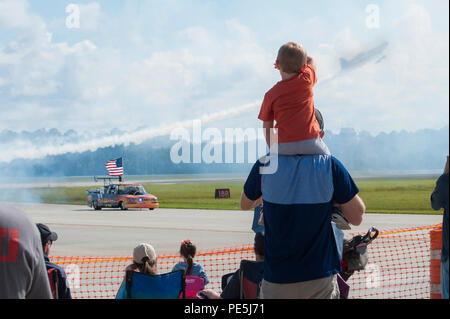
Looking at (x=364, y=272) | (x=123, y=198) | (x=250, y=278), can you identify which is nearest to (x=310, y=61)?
(x=250, y=278)

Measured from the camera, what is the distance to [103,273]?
11.9 m

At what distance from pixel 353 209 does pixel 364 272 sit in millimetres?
8508

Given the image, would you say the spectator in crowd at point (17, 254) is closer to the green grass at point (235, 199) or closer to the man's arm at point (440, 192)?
the man's arm at point (440, 192)

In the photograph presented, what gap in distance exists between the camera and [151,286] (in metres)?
5.28

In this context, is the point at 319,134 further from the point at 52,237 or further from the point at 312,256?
the point at 52,237

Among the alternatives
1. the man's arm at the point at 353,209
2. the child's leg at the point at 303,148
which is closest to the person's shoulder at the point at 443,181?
the man's arm at the point at 353,209

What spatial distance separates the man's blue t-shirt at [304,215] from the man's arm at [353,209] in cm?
3

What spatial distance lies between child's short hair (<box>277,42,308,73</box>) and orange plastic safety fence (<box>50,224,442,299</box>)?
Result: 4.92 m

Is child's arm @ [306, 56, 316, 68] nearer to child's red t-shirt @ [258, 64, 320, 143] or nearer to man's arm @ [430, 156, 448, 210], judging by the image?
child's red t-shirt @ [258, 64, 320, 143]

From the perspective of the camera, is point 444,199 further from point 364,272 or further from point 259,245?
point 364,272

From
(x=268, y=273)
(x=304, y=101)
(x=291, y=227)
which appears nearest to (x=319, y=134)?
(x=304, y=101)

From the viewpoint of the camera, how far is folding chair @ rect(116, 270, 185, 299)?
5.21m
